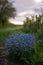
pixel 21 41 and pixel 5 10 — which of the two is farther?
pixel 5 10

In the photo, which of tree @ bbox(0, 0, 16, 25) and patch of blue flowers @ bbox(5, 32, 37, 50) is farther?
tree @ bbox(0, 0, 16, 25)

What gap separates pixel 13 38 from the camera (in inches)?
264

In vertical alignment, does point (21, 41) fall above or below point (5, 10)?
above

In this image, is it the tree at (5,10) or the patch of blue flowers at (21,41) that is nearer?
the patch of blue flowers at (21,41)

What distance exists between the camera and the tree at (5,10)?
2642cm

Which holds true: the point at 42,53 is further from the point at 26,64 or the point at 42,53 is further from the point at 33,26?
the point at 33,26

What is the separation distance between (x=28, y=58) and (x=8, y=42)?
74 cm

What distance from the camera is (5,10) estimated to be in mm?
27203

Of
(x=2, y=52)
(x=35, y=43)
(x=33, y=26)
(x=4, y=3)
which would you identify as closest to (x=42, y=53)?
(x=35, y=43)

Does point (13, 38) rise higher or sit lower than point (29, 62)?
higher

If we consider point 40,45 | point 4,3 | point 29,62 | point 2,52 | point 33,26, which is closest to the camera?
point 29,62

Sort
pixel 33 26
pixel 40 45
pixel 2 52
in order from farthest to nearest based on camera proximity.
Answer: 1. pixel 33 26
2. pixel 2 52
3. pixel 40 45

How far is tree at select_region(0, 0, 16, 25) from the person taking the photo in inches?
1040

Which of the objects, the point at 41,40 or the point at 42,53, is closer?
the point at 42,53
